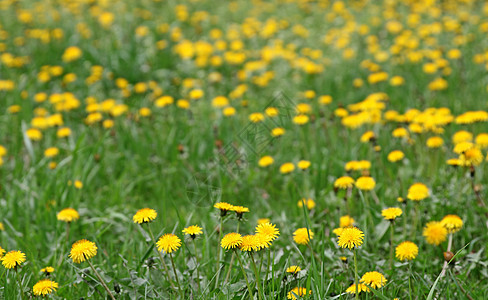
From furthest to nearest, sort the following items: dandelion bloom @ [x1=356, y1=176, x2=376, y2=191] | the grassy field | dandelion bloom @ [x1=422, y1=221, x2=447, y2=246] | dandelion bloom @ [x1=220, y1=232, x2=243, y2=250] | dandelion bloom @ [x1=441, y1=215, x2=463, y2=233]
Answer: dandelion bloom @ [x1=356, y1=176, x2=376, y2=191] < dandelion bloom @ [x1=422, y1=221, x2=447, y2=246] < dandelion bloom @ [x1=441, y1=215, x2=463, y2=233] < the grassy field < dandelion bloom @ [x1=220, y1=232, x2=243, y2=250]

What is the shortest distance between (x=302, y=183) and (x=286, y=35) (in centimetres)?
355

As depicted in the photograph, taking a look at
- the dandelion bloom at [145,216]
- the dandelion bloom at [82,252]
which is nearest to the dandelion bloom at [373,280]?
the dandelion bloom at [145,216]

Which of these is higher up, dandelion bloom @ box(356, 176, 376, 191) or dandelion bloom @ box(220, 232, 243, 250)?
dandelion bloom @ box(220, 232, 243, 250)

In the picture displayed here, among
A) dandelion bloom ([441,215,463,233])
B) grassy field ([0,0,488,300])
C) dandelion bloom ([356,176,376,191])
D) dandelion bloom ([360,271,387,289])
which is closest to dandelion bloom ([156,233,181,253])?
grassy field ([0,0,488,300])

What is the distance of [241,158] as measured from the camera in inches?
126

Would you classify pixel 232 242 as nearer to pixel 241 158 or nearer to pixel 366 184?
pixel 366 184

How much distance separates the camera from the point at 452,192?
104 inches

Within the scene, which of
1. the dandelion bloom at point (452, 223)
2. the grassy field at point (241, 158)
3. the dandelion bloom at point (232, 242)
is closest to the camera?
the dandelion bloom at point (232, 242)

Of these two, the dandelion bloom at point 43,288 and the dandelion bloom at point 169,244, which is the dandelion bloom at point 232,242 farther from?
the dandelion bloom at point 43,288

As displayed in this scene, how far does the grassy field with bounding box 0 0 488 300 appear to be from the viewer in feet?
6.23

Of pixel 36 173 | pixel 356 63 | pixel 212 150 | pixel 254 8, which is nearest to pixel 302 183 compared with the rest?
pixel 212 150

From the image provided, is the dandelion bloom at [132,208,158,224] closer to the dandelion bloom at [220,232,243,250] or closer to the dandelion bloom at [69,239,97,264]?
the dandelion bloom at [69,239,97,264]

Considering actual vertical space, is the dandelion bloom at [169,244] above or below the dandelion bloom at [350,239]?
below

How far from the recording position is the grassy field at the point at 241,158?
1.90 metres
